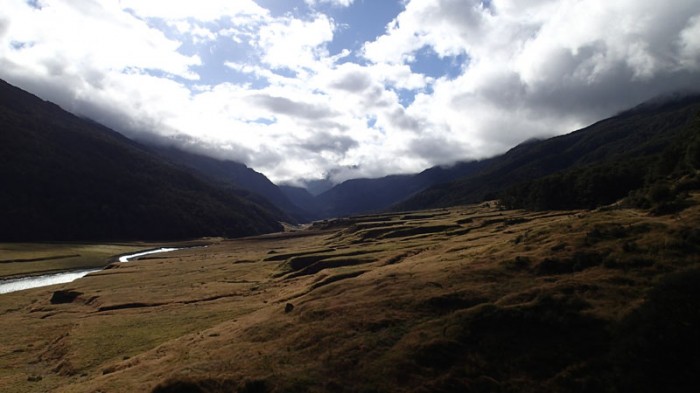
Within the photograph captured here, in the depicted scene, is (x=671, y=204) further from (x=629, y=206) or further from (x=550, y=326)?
(x=550, y=326)

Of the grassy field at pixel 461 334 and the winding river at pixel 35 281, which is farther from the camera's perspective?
the winding river at pixel 35 281

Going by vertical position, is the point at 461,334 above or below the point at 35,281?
below

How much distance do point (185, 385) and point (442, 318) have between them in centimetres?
2162

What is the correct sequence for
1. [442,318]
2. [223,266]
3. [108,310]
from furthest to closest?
1. [223,266]
2. [108,310]
3. [442,318]

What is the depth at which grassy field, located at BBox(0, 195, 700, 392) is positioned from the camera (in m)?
31.6

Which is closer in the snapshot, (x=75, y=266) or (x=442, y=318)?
(x=442, y=318)

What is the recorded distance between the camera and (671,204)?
5972 centimetres

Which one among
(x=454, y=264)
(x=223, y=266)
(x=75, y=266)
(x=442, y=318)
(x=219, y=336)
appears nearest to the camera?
(x=442, y=318)

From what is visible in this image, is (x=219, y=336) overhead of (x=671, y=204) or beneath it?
beneath

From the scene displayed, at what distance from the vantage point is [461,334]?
37.2 meters

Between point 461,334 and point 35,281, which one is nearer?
point 461,334

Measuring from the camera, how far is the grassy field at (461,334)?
1246 inches

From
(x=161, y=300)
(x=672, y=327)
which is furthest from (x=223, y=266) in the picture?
(x=672, y=327)

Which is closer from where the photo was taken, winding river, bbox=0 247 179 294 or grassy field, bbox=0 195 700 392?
grassy field, bbox=0 195 700 392
